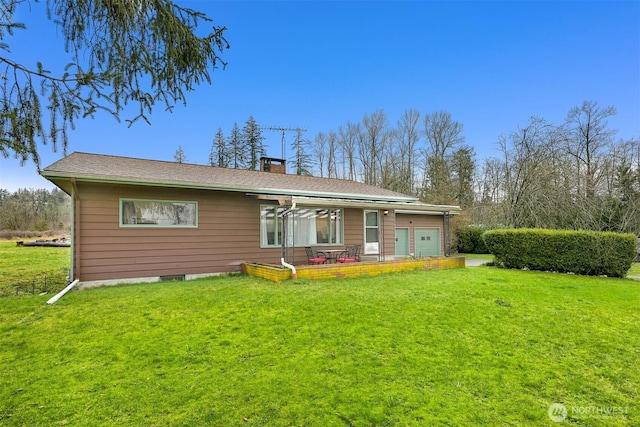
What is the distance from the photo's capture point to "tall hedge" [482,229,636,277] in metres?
9.52

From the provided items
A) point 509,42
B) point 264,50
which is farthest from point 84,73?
point 509,42

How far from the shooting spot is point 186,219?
862 centimetres

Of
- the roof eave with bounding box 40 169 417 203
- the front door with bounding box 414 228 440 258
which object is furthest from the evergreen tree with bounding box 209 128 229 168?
the roof eave with bounding box 40 169 417 203

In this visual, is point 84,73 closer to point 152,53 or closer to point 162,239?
point 152,53

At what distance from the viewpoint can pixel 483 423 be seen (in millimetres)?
2352

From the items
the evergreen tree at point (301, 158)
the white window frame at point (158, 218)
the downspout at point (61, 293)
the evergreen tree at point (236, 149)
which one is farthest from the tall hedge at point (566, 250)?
the evergreen tree at point (236, 149)

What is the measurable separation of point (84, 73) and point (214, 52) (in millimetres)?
1503

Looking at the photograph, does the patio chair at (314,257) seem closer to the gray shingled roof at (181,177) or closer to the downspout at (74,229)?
the gray shingled roof at (181,177)

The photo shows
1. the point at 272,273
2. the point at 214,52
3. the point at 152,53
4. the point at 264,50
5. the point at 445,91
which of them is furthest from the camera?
the point at 445,91

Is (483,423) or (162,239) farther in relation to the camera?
(162,239)

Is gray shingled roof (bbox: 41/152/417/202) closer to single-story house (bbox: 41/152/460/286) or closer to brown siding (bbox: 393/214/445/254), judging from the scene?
single-story house (bbox: 41/152/460/286)

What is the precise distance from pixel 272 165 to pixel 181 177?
19.5 ft

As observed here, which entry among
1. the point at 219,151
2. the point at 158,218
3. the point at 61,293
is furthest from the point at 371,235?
the point at 219,151

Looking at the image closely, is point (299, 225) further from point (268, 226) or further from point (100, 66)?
point (100, 66)
